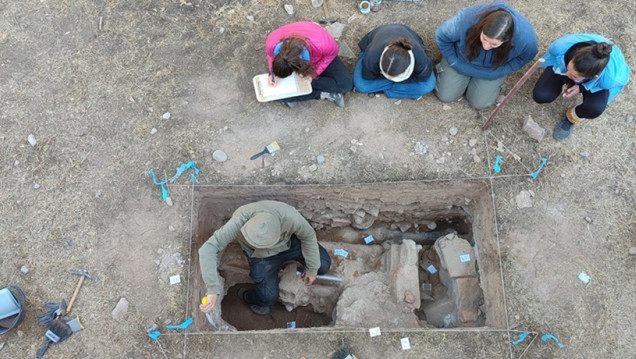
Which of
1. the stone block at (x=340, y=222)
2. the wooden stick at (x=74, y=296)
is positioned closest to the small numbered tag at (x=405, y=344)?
the stone block at (x=340, y=222)

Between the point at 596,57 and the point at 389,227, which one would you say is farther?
the point at 389,227

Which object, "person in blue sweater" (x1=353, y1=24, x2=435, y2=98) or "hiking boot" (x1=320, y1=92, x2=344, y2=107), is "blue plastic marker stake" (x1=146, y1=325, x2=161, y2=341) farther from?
"person in blue sweater" (x1=353, y1=24, x2=435, y2=98)

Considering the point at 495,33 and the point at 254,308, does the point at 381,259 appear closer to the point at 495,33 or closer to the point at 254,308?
the point at 254,308

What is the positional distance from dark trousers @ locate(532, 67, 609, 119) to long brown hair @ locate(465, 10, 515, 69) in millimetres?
532

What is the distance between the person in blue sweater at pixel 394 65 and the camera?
3.93 m

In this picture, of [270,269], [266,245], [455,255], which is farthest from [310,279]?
[455,255]

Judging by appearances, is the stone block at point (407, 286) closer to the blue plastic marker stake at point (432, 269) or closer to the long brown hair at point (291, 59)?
the blue plastic marker stake at point (432, 269)

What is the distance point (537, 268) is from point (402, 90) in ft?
6.61

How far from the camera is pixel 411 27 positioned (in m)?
4.85

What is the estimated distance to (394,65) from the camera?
3.89 m

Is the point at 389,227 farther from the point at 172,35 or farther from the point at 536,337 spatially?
the point at 172,35

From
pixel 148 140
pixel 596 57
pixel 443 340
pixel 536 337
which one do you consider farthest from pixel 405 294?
pixel 148 140

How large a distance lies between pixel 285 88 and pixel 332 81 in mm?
451

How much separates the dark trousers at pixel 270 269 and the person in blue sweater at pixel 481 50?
2.01 meters
